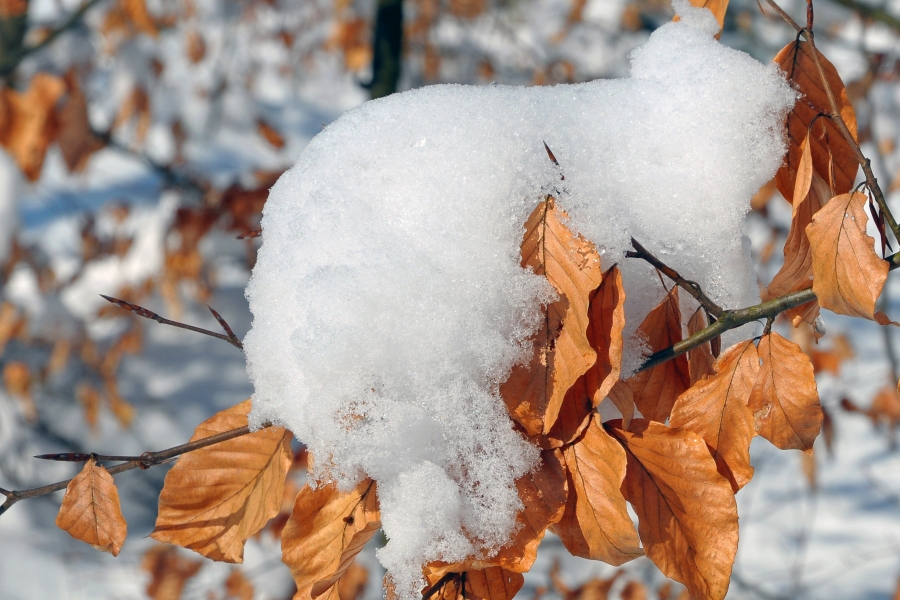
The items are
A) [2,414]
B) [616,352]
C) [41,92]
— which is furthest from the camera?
[2,414]

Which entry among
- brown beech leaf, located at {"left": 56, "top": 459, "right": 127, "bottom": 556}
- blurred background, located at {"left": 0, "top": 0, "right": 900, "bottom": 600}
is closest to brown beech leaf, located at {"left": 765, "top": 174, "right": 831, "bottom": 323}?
brown beech leaf, located at {"left": 56, "top": 459, "right": 127, "bottom": 556}

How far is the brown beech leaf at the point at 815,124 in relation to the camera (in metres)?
0.46

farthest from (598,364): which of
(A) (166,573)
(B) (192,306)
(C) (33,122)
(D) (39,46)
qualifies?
(B) (192,306)

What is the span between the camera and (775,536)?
2354mm

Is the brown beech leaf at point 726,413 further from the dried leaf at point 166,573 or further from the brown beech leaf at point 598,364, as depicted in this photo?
the dried leaf at point 166,573

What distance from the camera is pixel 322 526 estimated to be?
427 mm

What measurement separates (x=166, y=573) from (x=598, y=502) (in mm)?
1764

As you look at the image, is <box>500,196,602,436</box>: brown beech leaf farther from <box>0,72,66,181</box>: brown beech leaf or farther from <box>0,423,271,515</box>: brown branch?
<box>0,72,66,181</box>: brown beech leaf

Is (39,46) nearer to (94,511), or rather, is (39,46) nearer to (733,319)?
(94,511)

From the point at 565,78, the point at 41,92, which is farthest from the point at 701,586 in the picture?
the point at 565,78

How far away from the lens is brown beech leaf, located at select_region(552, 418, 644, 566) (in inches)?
14.8

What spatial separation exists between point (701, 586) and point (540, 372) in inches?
6.2

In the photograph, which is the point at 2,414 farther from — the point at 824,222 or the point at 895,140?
the point at 895,140

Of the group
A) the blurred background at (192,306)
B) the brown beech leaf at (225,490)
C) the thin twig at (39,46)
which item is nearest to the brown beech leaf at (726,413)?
the brown beech leaf at (225,490)
